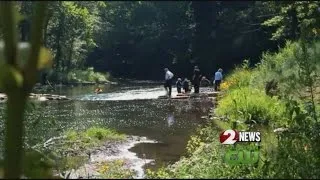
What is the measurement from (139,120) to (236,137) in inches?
409

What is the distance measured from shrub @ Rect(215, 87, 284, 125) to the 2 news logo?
16.1 feet

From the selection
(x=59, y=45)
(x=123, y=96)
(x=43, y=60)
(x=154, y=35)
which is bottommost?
(x=123, y=96)

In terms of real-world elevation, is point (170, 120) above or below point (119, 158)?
above

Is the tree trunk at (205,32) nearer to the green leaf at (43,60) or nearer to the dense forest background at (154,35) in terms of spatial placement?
the dense forest background at (154,35)

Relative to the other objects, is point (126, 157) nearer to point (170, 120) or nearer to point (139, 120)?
point (170, 120)

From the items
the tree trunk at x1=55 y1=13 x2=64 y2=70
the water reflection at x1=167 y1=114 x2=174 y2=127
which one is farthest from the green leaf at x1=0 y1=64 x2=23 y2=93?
the tree trunk at x1=55 y1=13 x2=64 y2=70

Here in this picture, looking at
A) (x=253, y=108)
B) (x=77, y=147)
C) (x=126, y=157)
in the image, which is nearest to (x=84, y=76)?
(x=253, y=108)

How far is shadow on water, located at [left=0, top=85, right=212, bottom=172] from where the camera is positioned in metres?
12.3

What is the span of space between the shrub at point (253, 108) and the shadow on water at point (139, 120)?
1.17 metres

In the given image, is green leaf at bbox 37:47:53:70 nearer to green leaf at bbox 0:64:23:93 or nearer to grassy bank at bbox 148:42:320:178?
green leaf at bbox 0:64:23:93

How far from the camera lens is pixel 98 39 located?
232 feet

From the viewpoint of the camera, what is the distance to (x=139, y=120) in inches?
709

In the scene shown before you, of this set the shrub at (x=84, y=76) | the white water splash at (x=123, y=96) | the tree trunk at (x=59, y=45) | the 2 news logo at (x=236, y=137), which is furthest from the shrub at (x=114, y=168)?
the tree trunk at (x=59, y=45)

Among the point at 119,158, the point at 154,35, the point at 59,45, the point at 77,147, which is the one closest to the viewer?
the point at 119,158
